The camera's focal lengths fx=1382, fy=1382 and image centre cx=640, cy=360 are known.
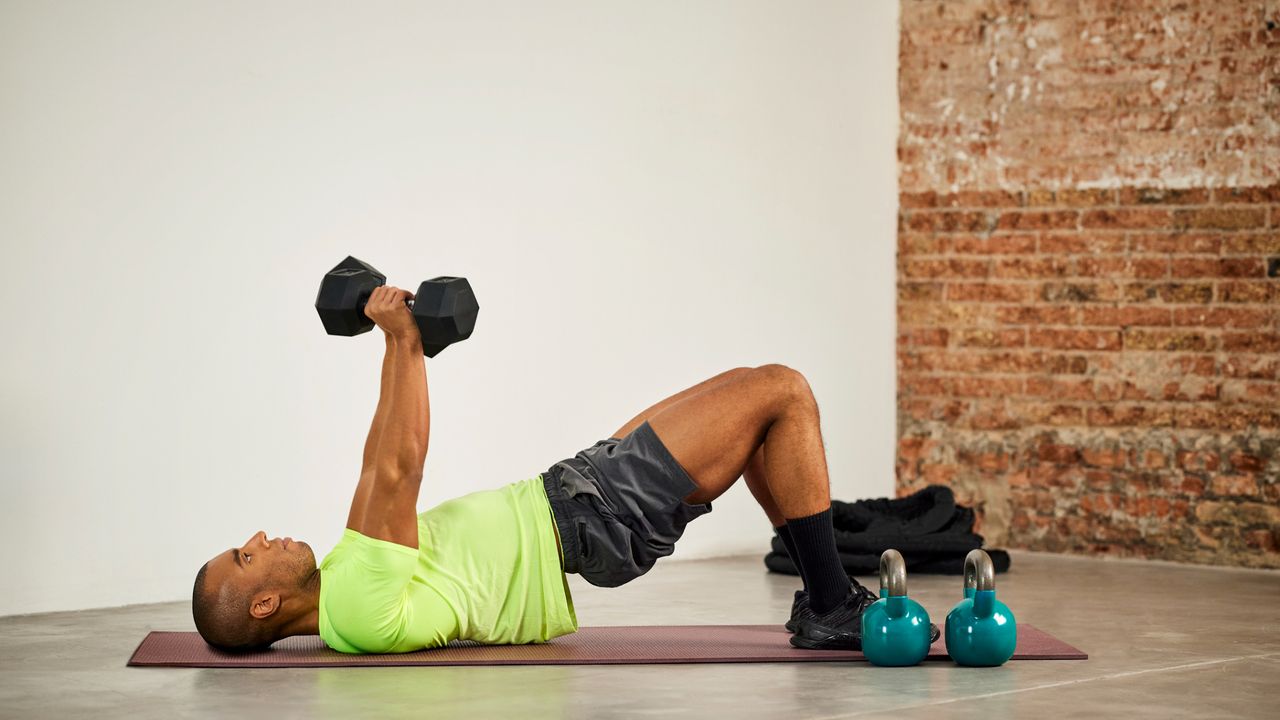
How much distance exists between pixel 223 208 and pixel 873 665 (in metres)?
2.27

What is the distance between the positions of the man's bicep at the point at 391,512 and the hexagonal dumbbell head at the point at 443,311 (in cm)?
28

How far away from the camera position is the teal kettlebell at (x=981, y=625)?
2754mm

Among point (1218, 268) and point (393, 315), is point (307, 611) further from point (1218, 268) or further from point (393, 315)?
point (1218, 268)

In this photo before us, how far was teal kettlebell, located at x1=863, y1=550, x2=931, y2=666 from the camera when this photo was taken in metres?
2.75

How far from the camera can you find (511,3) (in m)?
4.60

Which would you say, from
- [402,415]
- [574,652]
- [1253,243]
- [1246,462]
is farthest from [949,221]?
[402,415]

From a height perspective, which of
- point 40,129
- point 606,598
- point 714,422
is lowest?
point 606,598

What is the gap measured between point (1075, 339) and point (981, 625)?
8.85 ft

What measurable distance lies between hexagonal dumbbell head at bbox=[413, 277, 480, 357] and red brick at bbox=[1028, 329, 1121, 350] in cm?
313

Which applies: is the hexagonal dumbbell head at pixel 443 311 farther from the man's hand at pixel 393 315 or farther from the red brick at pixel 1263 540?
the red brick at pixel 1263 540

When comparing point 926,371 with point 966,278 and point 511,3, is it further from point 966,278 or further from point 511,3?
point 511,3

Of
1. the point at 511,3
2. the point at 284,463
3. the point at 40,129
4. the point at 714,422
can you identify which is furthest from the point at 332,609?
the point at 511,3

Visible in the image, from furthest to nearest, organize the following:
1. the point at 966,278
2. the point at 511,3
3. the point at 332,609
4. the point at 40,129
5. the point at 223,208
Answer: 1. the point at 966,278
2. the point at 511,3
3. the point at 223,208
4. the point at 40,129
5. the point at 332,609

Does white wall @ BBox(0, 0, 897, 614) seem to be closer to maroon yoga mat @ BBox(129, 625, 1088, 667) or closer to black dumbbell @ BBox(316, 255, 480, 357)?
maroon yoga mat @ BBox(129, 625, 1088, 667)
